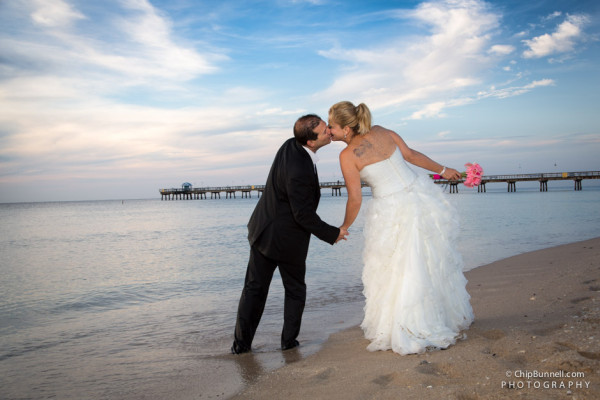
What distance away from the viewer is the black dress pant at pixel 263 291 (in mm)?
4000

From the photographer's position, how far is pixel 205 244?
52.5 ft

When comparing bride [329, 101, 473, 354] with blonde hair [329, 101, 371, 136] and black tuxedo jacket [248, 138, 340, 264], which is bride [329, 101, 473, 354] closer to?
blonde hair [329, 101, 371, 136]

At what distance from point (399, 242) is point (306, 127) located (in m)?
1.28

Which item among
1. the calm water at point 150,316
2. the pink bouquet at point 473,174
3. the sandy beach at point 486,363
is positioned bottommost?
the calm water at point 150,316

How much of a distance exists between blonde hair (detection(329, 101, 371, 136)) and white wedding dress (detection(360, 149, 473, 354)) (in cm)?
36

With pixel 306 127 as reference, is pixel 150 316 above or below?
below

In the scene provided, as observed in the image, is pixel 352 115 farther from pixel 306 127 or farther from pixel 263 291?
pixel 263 291

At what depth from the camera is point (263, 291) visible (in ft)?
13.4

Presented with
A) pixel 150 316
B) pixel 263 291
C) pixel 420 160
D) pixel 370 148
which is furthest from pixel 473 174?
pixel 150 316

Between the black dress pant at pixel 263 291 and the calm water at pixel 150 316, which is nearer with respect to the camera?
the calm water at pixel 150 316

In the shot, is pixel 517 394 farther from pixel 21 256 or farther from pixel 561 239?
pixel 21 256

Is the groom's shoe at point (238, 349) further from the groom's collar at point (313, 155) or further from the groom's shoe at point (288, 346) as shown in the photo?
the groom's collar at point (313, 155)

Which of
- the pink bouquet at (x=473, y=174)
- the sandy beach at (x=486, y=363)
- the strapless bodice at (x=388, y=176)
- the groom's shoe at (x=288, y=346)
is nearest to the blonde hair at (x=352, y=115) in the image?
the strapless bodice at (x=388, y=176)

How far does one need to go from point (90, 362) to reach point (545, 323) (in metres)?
4.32
